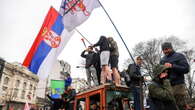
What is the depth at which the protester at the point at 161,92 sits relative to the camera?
8.67ft

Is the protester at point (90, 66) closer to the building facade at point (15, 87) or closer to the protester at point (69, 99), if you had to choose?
the protester at point (69, 99)

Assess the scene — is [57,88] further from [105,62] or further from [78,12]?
[105,62]

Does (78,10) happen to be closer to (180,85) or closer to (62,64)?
(180,85)

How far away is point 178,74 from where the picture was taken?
2.87m

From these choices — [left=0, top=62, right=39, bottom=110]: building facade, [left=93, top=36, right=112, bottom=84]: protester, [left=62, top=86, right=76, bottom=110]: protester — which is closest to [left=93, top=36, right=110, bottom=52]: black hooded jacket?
[left=93, top=36, right=112, bottom=84]: protester

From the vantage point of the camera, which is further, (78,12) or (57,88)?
(57,88)

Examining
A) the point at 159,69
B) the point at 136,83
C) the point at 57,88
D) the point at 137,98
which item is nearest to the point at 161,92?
the point at 159,69

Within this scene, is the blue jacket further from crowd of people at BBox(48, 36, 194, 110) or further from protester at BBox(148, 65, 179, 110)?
protester at BBox(148, 65, 179, 110)

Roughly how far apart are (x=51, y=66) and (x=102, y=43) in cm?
244

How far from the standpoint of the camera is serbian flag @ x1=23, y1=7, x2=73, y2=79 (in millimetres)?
6082

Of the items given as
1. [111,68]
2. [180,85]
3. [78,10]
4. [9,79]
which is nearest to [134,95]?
[111,68]

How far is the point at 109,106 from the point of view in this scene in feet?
12.2

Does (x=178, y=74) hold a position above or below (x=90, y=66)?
below

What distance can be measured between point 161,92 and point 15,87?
37.8m
